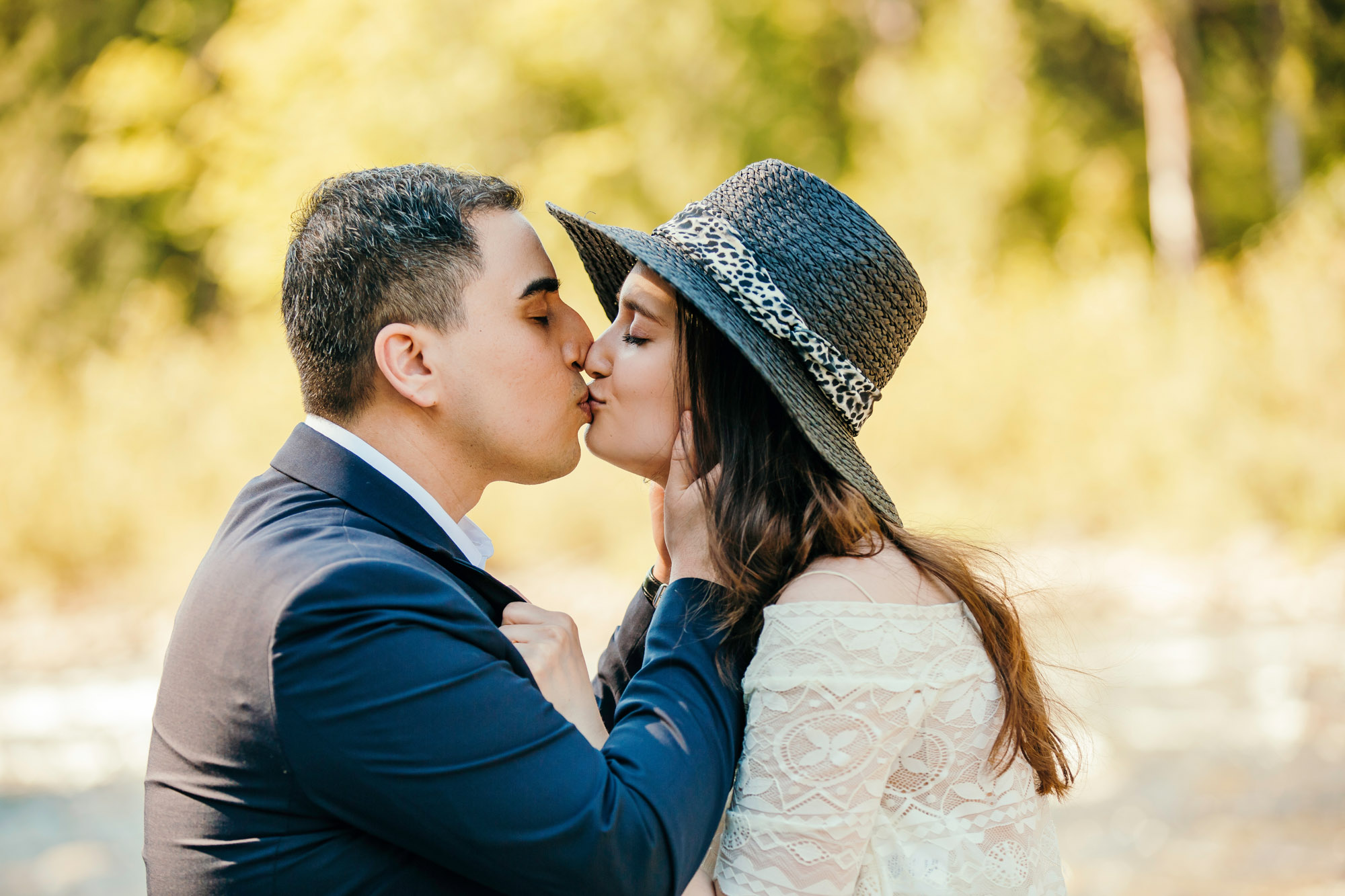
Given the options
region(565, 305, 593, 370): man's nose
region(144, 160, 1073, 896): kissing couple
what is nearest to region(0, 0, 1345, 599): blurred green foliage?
region(565, 305, 593, 370): man's nose

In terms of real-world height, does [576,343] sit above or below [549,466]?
above

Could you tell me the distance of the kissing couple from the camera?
161 cm

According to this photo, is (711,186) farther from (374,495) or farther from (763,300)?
(374,495)

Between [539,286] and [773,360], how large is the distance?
1.82 feet

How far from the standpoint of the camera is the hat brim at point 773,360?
2.04 meters

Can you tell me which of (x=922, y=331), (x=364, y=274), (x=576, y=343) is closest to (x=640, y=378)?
(x=576, y=343)

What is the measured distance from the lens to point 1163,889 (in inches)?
221

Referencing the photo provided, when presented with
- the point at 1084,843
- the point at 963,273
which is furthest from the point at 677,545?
the point at 963,273

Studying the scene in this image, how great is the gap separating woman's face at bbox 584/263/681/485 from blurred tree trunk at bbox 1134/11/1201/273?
14.8 meters

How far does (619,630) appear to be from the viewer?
2.62m

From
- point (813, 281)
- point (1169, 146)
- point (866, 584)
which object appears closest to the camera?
point (866, 584)

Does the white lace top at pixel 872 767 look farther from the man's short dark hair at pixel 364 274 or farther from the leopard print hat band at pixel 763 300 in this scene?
the man's short dark hair at pixel 364 274

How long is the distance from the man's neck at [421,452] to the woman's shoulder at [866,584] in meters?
0.72

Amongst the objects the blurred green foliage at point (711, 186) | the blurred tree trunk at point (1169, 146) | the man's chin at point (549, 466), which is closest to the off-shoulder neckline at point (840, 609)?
the man's chin at point (549, 466)
